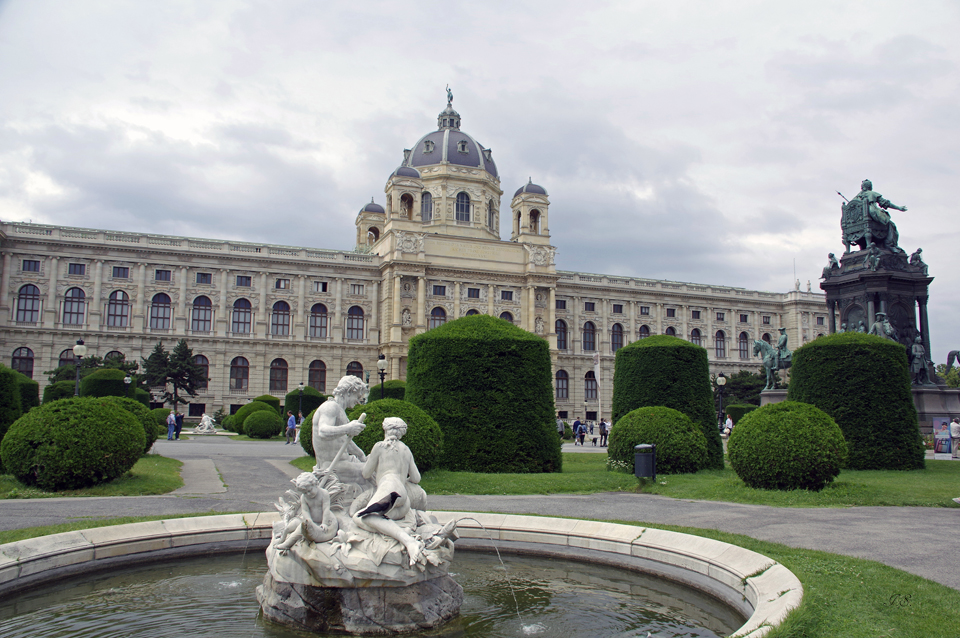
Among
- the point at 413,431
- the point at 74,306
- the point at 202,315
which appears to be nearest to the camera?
the point at 413,431

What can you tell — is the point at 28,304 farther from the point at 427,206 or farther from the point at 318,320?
the point at 427,206

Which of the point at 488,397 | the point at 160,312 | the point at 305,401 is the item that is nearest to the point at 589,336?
the point at 305,401

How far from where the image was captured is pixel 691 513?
10.9m

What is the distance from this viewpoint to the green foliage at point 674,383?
17.8 metres

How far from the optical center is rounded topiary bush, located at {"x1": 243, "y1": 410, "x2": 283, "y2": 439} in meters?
33.7

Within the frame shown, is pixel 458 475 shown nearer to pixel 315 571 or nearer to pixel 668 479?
pixel 668 479

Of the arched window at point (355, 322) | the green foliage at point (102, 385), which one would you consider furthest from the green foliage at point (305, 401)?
the arched window at point (355, 322)

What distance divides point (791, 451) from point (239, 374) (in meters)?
49.0

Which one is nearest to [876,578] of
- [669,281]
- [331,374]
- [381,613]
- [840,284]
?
[381,613]

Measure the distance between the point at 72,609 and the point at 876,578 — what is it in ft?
23.9

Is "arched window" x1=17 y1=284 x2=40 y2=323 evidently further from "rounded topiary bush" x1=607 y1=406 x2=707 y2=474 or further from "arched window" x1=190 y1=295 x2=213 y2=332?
"rounded topiary bush" x1=607 y1=406 x2=707 y2=474

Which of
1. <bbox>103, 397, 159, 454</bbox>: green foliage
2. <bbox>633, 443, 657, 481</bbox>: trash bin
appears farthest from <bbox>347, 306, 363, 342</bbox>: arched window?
<bbox>633, 443, 657, 481</bbox>: trash bin

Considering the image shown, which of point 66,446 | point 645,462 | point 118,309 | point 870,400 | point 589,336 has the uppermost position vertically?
point 118,309

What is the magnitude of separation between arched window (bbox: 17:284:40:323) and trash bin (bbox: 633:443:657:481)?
167ft
